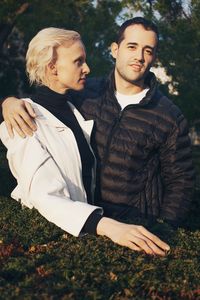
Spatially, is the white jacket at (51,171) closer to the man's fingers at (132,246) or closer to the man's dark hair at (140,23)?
the man's fingers at (132,246)

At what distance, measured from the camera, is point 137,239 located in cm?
303

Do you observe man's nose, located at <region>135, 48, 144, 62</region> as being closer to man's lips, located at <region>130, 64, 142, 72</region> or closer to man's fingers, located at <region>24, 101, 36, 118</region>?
man's lips, located at <region>130, 64, 142, 72</region>

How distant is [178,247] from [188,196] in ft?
6.09

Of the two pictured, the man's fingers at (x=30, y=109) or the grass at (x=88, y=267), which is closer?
the grass at (x=88, y=267)

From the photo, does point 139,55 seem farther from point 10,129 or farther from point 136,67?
point 10,129

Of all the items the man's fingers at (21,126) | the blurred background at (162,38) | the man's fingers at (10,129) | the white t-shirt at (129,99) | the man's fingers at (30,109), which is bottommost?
the blurred background at (162,38)

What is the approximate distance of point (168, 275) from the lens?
107 inches

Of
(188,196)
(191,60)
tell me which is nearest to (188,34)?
(191,60)

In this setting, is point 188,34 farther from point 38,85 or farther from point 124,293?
point 124,293

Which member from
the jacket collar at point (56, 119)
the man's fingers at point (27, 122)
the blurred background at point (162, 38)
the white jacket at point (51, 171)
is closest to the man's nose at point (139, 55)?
the jacket collar at point (56, 119)

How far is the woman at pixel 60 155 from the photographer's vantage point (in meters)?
3.23

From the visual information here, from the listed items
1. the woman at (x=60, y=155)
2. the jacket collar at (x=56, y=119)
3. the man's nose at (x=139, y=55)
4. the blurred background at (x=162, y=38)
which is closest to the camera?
the woman at (x=60, y=155)

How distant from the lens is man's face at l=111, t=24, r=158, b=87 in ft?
15.9

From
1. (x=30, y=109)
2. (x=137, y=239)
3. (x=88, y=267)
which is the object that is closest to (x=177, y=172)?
(x=30, y=109)
